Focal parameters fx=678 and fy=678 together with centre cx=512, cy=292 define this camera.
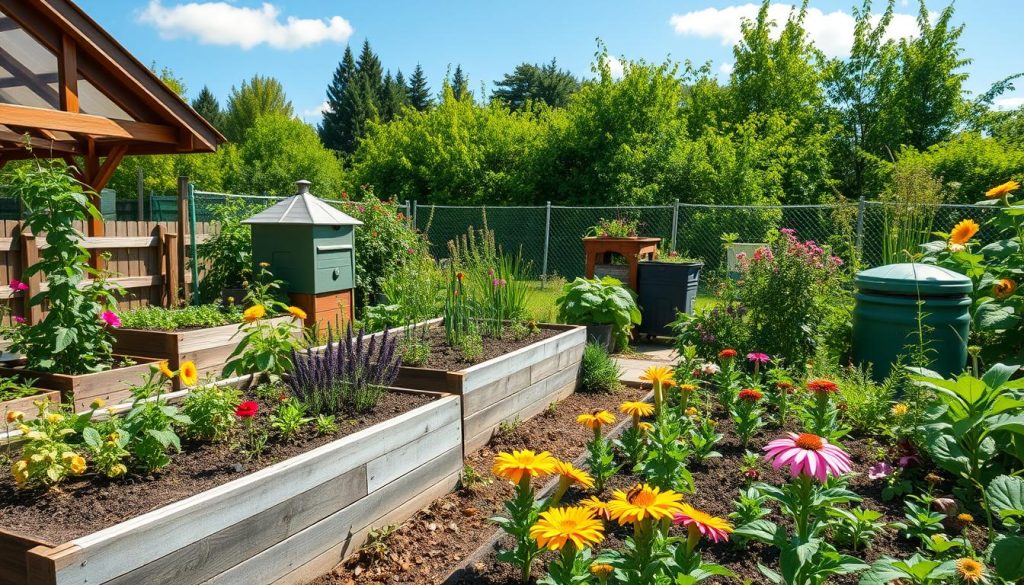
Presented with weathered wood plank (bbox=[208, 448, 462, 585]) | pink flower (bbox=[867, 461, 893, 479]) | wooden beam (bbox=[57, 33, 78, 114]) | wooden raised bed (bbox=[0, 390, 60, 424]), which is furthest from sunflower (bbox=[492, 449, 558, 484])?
wooden beam (bbox=[57, 33, 78, 114])

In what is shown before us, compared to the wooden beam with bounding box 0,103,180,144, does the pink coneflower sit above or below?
below

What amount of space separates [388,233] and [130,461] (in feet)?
18.8

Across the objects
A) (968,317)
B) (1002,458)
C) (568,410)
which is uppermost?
(968,317)

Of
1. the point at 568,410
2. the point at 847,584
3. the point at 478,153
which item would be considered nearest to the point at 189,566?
the point at 847,584

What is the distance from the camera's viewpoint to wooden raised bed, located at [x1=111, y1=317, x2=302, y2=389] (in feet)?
13.8

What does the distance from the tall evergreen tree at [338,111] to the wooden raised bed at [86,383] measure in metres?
39.0

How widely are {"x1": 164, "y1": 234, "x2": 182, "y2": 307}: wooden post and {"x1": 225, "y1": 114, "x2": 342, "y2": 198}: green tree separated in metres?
18.2

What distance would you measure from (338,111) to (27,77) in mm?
38324

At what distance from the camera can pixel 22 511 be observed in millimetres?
1998

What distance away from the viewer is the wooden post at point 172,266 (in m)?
6.22

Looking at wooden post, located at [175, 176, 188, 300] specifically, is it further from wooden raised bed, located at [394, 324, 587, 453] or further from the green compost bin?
the green compost bin

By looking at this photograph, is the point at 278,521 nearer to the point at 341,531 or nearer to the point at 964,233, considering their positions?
the point at 341,531

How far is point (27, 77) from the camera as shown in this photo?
5926 millimetres

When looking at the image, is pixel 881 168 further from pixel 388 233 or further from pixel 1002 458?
pixel 1002 458
